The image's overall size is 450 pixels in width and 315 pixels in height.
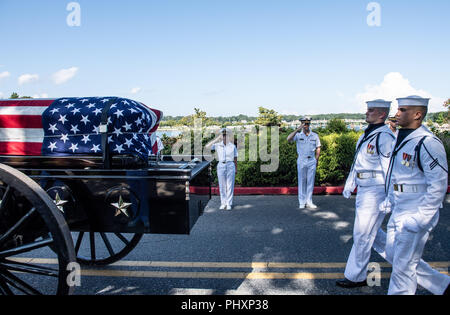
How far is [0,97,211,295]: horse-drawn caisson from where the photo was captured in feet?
7.97

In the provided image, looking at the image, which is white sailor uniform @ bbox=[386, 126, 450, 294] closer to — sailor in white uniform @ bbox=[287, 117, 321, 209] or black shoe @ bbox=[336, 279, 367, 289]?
black shoe @ bbox=[336, 279, 367, 289]

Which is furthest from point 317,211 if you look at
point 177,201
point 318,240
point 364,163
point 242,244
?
point 177,201

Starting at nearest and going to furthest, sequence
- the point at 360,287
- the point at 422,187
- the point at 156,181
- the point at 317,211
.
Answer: the point at 156,181
the point at 422,187
the point at 360,287
the point at 317,211

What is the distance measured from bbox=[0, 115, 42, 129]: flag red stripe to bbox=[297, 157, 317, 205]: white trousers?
4846 mm

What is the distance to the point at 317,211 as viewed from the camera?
238 inches

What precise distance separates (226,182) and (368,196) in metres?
3.51

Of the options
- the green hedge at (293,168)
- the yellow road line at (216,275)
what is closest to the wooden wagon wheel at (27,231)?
the yellow road line at (216,275)

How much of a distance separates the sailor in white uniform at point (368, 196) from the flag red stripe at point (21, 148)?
308 cm

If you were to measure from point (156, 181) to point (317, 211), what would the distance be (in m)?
4.28

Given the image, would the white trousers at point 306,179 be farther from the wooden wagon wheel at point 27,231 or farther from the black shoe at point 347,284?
the wooden wagon wheel at point 27,231

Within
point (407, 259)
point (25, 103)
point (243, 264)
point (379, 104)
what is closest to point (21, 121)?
point (25, 103)

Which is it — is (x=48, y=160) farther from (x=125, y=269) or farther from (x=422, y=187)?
(x=422, y=187)

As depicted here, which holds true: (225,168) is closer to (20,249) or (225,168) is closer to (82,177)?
(82,177)

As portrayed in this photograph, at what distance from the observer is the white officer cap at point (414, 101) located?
9.16ft
